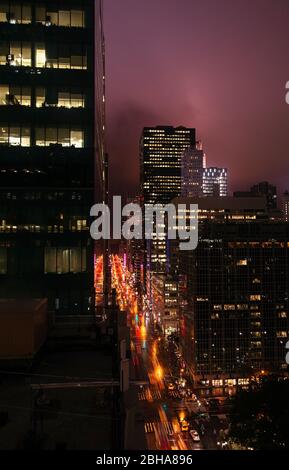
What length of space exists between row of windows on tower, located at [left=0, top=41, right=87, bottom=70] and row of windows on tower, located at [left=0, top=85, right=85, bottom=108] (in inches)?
53.2

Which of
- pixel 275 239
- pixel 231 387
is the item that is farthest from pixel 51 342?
pixel 275 239

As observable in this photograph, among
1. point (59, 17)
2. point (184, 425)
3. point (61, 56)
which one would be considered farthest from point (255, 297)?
point (59, 17)

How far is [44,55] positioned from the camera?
2225 centimetres

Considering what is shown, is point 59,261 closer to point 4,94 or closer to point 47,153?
point 47,153

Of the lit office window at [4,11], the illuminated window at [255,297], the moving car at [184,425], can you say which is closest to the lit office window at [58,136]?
the lit office window at [4,11]

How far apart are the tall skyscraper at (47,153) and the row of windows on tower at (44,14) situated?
0.06m

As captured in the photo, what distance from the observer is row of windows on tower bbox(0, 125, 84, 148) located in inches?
855

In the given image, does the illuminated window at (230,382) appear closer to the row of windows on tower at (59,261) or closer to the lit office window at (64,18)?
the row of windows on tower at (59,261)

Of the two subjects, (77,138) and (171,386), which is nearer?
(77,138)

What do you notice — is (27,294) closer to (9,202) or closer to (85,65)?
(9,202)

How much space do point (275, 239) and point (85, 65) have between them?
76.9 m

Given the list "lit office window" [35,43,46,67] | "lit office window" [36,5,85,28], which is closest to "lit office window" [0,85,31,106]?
"lit office window" [35,43,46,67]

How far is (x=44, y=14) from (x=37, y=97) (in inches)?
190

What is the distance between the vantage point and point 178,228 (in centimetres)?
16012
